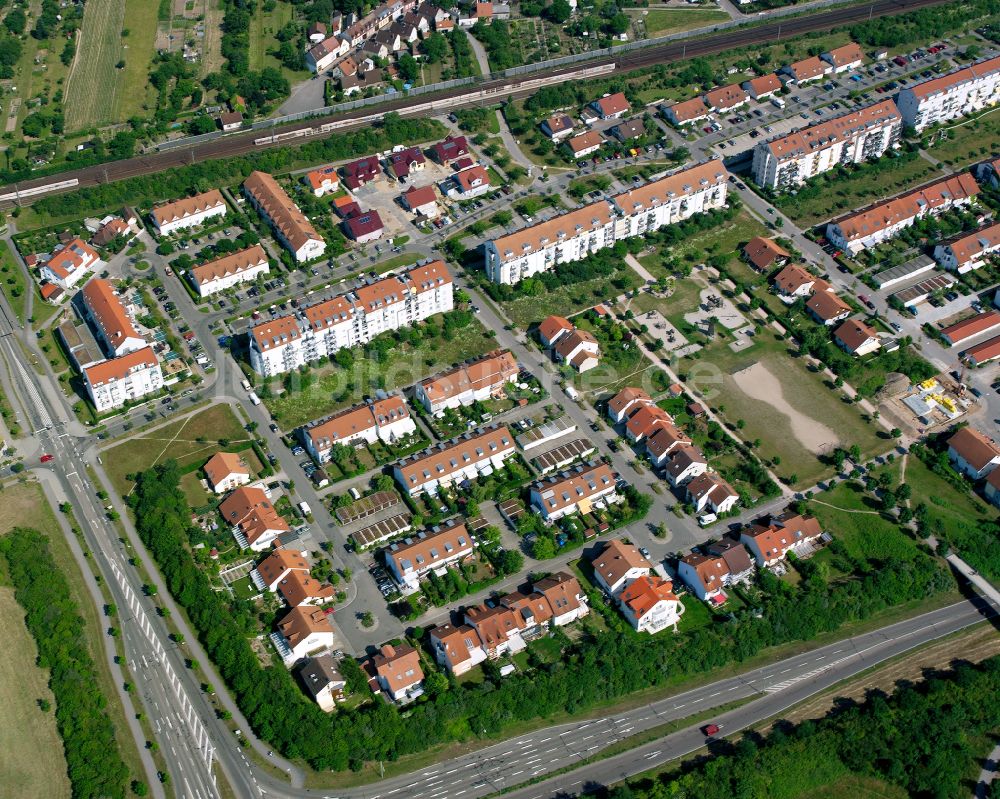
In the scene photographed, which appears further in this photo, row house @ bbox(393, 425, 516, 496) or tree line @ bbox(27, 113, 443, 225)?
tree line @ bbox(27, 113, 443, 225)

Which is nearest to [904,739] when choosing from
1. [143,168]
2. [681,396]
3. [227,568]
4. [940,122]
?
[681,396]

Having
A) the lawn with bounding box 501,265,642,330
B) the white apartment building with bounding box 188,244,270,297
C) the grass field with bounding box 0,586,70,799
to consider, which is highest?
the white apartment building with bounding box 188,244,270,297

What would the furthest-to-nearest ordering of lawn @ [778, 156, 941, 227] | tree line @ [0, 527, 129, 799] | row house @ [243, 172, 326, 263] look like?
lawn @ [778, 156, 941, 227] → row house @ [243, 172, 326, 263] → tree line @ [0, 527, 129, 799]

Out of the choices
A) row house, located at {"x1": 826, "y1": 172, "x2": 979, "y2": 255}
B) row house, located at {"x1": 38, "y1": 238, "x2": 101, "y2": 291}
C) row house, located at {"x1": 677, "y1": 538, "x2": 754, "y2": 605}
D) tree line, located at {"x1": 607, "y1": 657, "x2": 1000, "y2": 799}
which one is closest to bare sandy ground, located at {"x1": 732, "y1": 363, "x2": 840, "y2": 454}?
row house, located at {"x1": 677, "y1": 538, "x2": 754, "y2": 605}

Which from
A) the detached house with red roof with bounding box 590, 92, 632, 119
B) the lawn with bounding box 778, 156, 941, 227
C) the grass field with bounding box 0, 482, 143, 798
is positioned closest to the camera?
the grass field with bounding box 0, 482, 143, 798

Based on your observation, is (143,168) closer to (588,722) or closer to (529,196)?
(529,196)

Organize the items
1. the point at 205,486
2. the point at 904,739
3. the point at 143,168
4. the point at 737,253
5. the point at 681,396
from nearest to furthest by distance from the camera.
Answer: the point at 904,739
the point at 205,486
the point at 681,396
the point at 737,253
the point at 143,168

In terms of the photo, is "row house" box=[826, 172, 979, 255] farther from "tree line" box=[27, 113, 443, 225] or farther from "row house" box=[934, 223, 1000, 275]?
"tree line" box=[27, 113, 443, 225]
